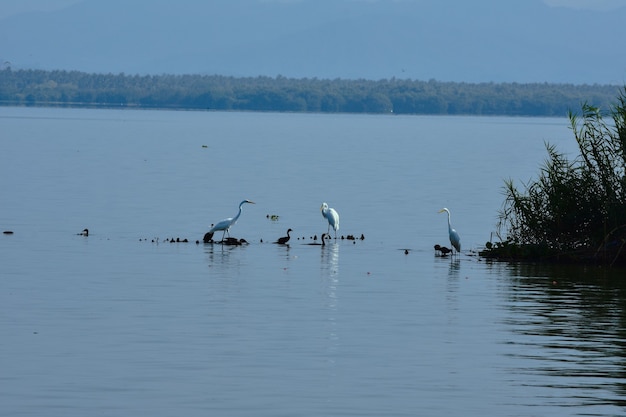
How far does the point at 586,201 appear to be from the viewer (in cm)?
2919

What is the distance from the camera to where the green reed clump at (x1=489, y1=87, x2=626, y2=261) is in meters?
28.8

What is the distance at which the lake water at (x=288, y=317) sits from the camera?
1630 cm

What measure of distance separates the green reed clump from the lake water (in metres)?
0.84

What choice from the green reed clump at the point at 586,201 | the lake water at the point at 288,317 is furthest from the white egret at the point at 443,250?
the green reed clump at the point at 586,201

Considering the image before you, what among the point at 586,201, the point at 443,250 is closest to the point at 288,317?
the point at 586,201

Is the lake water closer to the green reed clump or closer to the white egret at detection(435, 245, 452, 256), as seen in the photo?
the white egret at detection(435, 245, 452, 256)

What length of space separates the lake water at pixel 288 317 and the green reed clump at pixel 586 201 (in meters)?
0.84

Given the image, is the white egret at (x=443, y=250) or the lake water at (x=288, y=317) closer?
the lake water at (x=288, y=317)

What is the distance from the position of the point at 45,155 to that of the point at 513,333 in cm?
6235

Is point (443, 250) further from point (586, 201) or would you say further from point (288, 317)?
point (288, 317)

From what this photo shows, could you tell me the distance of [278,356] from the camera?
61.2ft

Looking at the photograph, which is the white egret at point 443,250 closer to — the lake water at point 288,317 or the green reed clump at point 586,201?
the lake water at point 288,317

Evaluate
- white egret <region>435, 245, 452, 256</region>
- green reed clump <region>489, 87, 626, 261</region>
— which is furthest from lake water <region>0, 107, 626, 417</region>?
green reed clump <region>489, 87, 626, 261</region>

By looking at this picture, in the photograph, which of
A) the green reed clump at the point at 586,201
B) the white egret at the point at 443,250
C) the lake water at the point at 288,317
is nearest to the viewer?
the lake water at the point at 288,317
